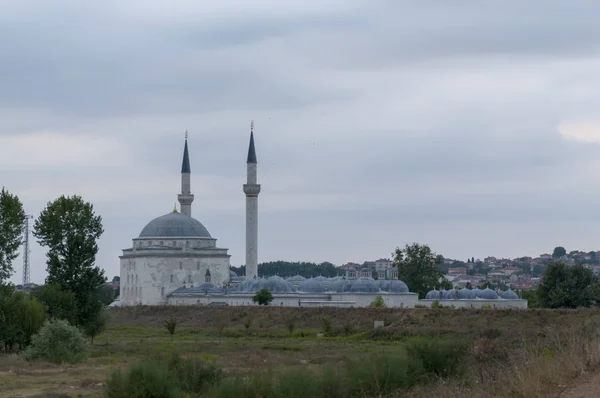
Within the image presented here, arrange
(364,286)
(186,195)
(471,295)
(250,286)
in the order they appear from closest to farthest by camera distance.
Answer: (471,295), (364,286), (250,286), (186,195)

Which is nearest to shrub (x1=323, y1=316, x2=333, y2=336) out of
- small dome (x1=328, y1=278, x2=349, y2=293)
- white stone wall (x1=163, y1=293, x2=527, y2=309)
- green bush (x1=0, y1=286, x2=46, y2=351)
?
green bush (x1=0, y1=286, x2=46, y2=351)

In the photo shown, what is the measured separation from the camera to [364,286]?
78.7 meters

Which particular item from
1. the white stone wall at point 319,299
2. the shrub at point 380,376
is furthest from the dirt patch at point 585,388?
the white stone wall at point 319,299

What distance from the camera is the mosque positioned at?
261 feet

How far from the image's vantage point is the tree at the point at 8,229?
4284 cm

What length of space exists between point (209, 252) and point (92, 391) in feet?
250

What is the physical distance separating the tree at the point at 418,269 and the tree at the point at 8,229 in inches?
1906

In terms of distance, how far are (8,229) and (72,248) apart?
8.92ft

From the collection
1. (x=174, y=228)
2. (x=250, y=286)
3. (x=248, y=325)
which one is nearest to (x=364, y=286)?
(x=250, y=286)

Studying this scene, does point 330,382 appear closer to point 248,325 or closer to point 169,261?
point 248,325

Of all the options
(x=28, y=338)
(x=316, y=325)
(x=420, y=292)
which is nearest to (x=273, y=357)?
(x=28, y=338)

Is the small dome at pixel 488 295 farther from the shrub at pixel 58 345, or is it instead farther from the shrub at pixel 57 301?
the shrub at pixel 58 345

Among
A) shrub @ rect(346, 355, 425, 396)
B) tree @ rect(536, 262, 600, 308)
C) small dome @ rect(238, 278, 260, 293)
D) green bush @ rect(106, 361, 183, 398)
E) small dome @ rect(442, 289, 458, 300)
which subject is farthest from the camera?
small dome @ rect(238, 278, 260, 293)

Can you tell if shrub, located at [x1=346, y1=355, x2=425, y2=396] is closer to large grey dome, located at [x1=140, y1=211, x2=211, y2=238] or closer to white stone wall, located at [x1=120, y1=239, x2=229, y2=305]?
white stone wall, located at [x1=120, y1=239, x2=229, y2=305]
